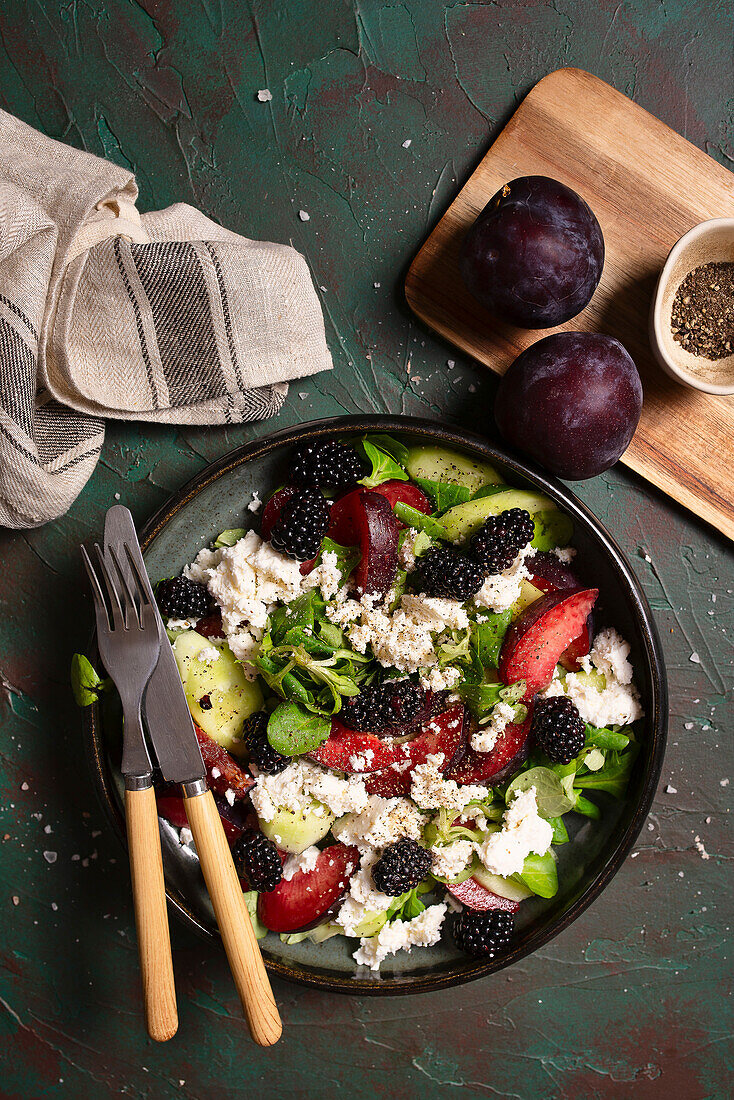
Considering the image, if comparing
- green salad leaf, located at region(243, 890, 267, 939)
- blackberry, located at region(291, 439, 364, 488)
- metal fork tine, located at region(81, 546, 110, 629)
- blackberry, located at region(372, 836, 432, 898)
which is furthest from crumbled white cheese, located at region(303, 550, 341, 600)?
green salad leaf, located at region(243, 890, 267, 939)

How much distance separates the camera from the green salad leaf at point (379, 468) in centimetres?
123

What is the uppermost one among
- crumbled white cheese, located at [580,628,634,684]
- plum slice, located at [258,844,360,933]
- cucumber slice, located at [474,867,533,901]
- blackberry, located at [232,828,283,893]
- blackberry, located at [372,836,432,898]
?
crumbled white cheese, located at [580,628,634,684]

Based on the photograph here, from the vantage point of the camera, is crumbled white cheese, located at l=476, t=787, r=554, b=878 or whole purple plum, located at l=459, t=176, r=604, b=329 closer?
whole purple plum, located at l=459, t=176, r=604, b=329

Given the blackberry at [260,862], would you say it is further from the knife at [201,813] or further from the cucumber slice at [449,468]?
the cucumber slice at [449,468]

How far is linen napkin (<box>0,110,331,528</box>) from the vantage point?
3.87ft

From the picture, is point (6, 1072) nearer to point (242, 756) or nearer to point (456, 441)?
point (242, 756)

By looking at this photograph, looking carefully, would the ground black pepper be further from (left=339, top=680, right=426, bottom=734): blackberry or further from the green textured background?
(left=339, top=680, right=426, bottom=734): blackberry

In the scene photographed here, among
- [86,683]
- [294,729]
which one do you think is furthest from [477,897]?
[86,683]

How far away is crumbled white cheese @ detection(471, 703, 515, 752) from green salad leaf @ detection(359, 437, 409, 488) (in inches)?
17.1

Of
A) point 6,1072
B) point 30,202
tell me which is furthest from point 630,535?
point 6,1072

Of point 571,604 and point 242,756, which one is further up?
point 571,604

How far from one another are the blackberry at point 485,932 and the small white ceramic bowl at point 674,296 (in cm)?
99

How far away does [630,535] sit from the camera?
1368 mm

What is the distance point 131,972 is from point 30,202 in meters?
1.48
